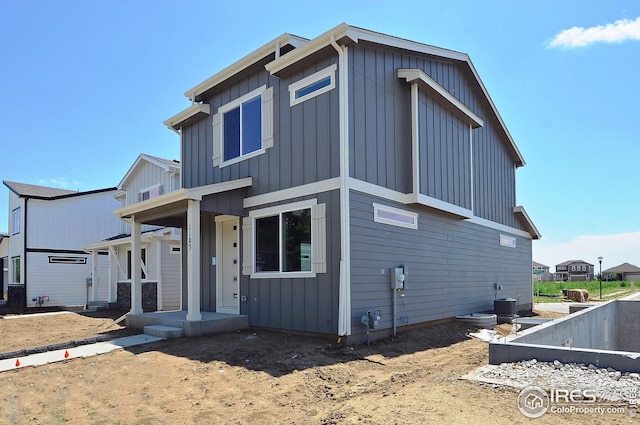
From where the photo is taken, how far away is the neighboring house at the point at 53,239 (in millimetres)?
20719

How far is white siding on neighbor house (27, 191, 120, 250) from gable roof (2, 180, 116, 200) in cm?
22

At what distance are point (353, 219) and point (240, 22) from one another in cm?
539

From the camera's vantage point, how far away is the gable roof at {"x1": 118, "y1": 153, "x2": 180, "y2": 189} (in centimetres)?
1710

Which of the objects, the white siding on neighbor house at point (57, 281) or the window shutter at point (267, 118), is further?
the white siding on neighbor house at point (57, 281)

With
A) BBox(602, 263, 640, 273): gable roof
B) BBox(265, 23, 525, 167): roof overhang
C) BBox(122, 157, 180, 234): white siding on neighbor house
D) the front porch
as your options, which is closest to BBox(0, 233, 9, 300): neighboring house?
BBox(122, 157, 180, 234): white siding on neighbor house

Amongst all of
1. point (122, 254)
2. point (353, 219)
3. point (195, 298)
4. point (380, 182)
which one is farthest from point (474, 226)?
point (122, 254)

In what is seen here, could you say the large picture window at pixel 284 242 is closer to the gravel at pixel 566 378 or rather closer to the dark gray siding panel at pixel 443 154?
the dark gray siding panel at pixel 443 154

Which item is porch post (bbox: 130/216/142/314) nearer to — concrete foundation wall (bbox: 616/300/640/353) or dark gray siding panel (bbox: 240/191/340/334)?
dark gray siding panel (bbox: 240/191/340/334)

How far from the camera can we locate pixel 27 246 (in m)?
20.7

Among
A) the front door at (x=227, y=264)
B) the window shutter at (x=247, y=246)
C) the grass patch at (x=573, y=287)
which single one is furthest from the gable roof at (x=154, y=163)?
the grass patch at (x=573, y=287)

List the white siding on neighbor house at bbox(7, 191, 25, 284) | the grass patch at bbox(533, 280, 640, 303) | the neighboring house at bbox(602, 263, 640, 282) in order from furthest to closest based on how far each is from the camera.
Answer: the neighboring house at bbox(602, 263, 640, 282) → the grass patch at bbox(533, 280, 640, 303) → the white siding on neighbor house at bbox(7, 191, 25, 284)

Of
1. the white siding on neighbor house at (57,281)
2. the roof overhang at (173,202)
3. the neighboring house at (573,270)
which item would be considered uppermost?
the roof overhang at (173,202)

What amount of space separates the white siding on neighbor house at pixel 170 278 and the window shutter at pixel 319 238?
9073mm

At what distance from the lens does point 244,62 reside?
411 inches
